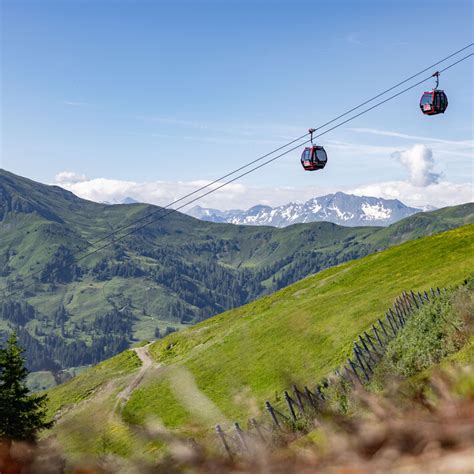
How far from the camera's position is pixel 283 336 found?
2114 inches

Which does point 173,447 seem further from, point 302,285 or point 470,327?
point 302,285

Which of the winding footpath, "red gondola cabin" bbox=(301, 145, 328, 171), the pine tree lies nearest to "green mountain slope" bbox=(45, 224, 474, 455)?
the winding footpath

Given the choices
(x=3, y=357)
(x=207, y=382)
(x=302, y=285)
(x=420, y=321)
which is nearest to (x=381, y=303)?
(x=207, y=382)

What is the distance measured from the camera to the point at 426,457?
2.44m

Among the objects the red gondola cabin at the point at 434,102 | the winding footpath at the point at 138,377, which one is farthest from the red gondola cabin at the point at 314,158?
the winding footpath at the point at 138,377

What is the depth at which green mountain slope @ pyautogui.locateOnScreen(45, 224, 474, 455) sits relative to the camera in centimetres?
4312

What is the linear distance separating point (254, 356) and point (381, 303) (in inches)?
550

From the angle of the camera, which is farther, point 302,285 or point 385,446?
point 302,285

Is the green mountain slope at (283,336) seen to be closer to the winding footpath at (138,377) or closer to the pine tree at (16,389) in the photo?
the winding footpath at (138,377)

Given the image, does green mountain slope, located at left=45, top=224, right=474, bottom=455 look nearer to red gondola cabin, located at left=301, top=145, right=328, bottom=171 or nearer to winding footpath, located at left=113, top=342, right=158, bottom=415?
winding footpath, located at left=113, top=342, right=158, bottom=415

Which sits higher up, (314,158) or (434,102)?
(434,102)

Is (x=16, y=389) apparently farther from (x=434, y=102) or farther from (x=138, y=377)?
(x=434, y=102)

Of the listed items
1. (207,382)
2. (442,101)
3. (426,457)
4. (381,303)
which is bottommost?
(207,382)


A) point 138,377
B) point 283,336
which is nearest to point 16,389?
point 138,377
